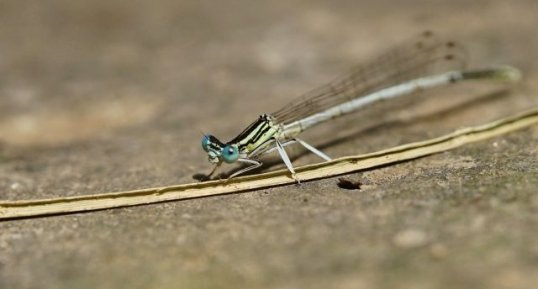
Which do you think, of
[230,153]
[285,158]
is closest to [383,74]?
[285,158]

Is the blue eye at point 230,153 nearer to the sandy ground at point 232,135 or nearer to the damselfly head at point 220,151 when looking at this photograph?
the damselfly head at point 220,151

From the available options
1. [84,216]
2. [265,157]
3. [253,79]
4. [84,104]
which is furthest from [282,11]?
[84,216]

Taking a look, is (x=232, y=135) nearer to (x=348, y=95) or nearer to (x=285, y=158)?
(x=348, y=95)

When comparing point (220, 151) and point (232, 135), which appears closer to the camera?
point (220, 151)

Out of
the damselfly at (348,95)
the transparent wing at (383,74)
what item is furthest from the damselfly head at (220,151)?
the transparent wing at (383,74)

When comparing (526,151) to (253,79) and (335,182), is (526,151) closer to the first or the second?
(335,182)

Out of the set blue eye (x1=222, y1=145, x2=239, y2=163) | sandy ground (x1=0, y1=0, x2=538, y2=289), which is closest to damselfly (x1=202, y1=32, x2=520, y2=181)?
blue eye (x1=222, y1=145, x2=239, y2=163)

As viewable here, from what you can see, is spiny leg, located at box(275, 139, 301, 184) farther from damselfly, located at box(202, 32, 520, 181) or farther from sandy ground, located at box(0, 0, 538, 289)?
sandy ground, located at box(0, 0, 538, 289)
